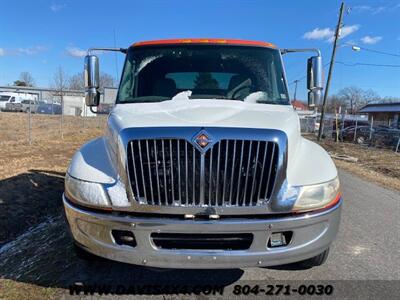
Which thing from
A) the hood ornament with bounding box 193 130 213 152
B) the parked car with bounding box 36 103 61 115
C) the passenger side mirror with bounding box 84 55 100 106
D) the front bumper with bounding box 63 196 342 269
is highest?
the passenger side mirror with bounding box 84 55 100 106

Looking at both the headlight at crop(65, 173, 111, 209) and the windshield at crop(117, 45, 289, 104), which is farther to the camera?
the windshield at crop(117, 45, 289, 104)

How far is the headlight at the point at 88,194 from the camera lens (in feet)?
10.0

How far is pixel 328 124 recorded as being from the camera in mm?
37719

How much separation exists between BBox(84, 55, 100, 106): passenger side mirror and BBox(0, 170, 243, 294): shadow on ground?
1748 mm

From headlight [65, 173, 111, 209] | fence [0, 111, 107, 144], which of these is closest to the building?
fence [0, 111, 107, 144]

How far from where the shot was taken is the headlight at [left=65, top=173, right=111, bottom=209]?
306 centimetres

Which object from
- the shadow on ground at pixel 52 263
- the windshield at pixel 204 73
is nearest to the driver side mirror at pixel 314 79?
the windshield at pixel 204 73

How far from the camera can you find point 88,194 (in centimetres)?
311

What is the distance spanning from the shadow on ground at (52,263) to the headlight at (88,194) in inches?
36.6

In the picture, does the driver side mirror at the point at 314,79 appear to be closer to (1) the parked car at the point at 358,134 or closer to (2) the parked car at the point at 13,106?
(1) the parked car at the point at 358,134

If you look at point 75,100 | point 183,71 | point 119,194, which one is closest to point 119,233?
point 119,194

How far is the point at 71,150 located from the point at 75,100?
43243 millimetres

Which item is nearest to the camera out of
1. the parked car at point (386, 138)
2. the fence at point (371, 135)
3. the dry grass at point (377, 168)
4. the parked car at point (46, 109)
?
the dry grass at point (377, 168)

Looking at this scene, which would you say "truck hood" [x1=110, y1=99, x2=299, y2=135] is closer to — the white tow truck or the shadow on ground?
the white tow truck
